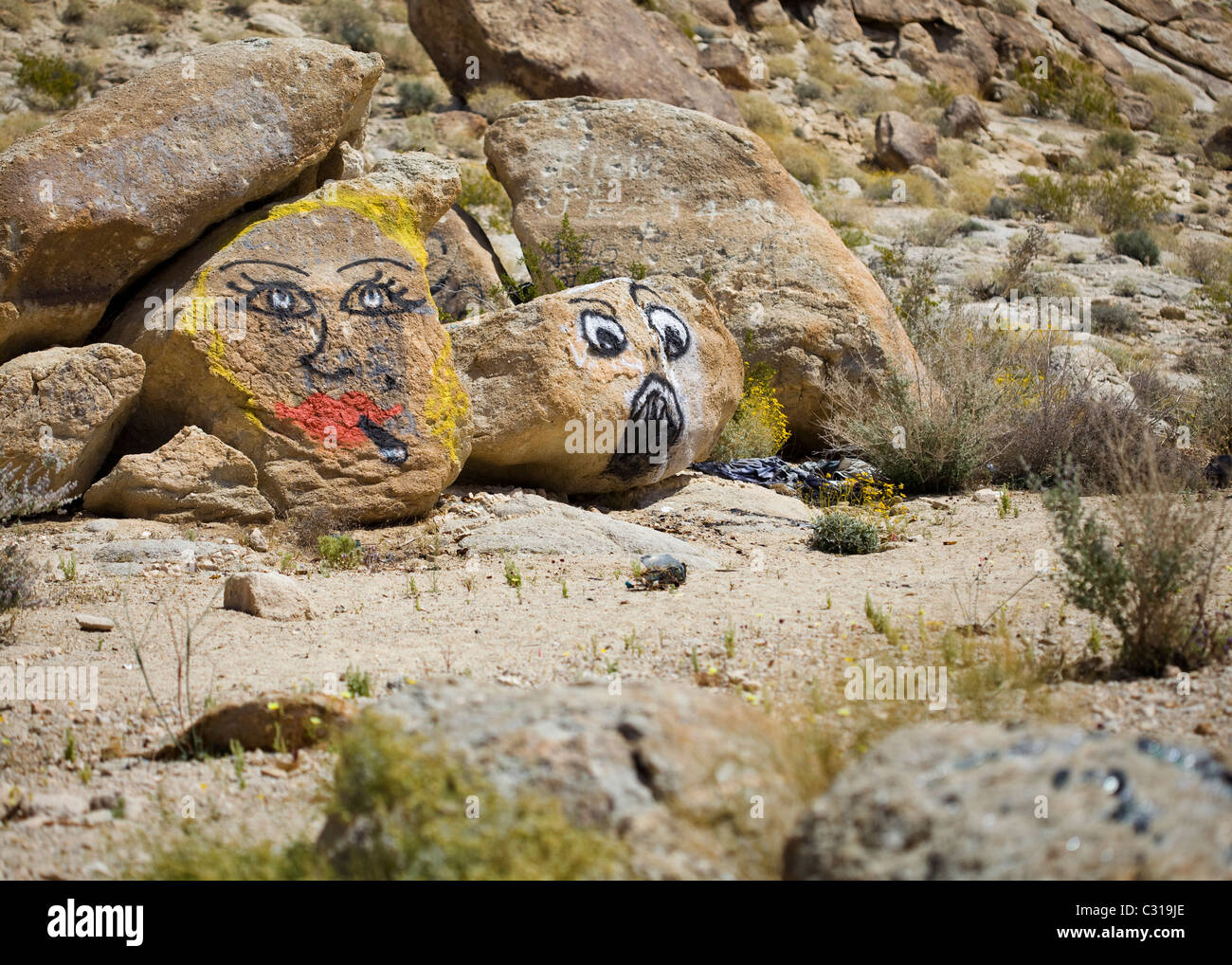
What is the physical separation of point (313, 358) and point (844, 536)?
3.32 meters

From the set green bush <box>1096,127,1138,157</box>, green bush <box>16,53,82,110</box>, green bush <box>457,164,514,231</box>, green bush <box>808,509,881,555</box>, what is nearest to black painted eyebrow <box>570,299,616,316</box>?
green bush <box>808,509,881,555</box>

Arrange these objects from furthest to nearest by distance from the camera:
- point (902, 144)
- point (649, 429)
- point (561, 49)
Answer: point (902, 144) → point (561, 49) → point (649, 429)

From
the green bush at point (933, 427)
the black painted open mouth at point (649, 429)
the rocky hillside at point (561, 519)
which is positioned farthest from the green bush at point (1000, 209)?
the black painted open mouth at point (649, 429)

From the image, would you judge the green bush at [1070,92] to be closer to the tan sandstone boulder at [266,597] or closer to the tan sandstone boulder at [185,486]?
the tan sandstone boulder at [185,486]

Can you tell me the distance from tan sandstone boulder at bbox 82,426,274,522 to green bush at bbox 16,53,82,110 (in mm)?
11462

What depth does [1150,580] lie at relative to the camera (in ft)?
12.5

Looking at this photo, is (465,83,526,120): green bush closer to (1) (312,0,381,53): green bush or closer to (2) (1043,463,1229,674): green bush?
→ (1) (312,0,381,53): green bush

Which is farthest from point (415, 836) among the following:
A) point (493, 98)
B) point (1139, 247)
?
point (1139, 247)

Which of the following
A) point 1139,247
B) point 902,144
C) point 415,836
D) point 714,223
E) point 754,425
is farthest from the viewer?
point 902,144

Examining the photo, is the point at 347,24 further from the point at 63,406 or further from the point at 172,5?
the point at 63,406

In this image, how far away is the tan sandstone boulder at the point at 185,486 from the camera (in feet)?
18.9
